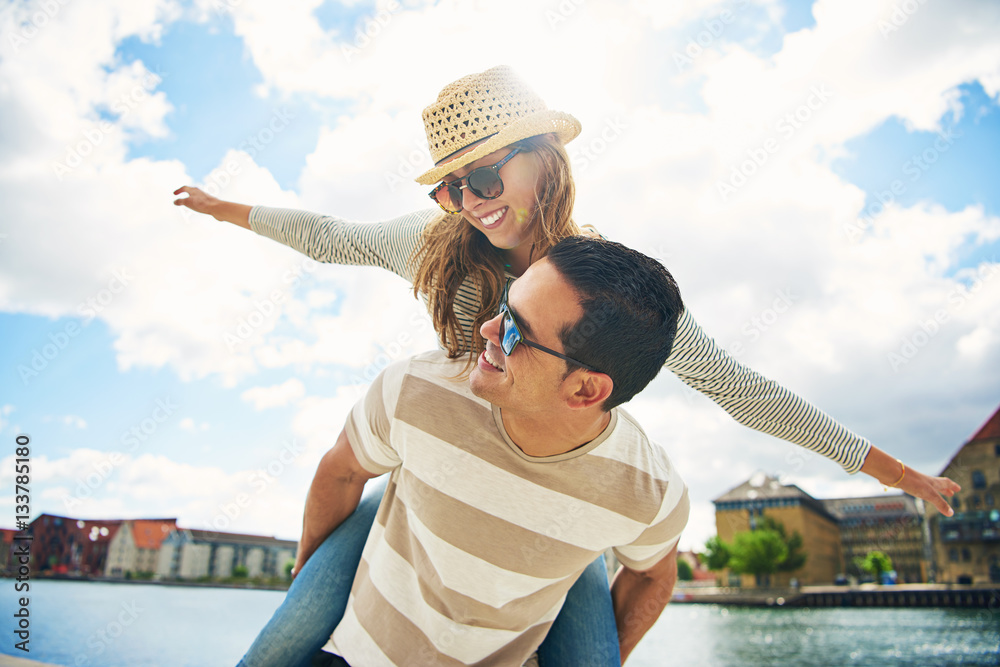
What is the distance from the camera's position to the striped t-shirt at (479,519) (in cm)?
144

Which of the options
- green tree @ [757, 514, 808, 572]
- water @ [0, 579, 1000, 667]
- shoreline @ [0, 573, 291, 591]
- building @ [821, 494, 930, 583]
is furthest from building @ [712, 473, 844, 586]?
shoreline @ [0, 573, 291, 591]

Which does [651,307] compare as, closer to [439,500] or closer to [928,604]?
[439,500]

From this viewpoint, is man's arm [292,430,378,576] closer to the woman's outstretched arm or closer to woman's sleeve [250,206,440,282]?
woman's sleeve [250,206,440,282]

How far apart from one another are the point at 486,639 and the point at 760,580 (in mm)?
70744

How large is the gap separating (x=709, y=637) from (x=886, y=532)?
185ft

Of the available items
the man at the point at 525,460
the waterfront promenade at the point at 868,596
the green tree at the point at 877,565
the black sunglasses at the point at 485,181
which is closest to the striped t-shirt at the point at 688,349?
the black sunglasses at the point at 485,181

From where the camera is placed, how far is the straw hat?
190 centimetres

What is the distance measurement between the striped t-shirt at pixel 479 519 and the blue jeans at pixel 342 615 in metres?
0.18

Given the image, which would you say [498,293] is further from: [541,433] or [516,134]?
[541,433]

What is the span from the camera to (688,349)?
189cm

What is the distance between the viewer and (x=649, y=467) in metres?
1.50

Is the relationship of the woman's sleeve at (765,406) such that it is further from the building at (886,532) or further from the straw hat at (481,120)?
the building at (886,532)

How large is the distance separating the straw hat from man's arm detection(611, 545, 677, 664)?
134 centimetres

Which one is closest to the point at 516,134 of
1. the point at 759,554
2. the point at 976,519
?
the point at 976,519
